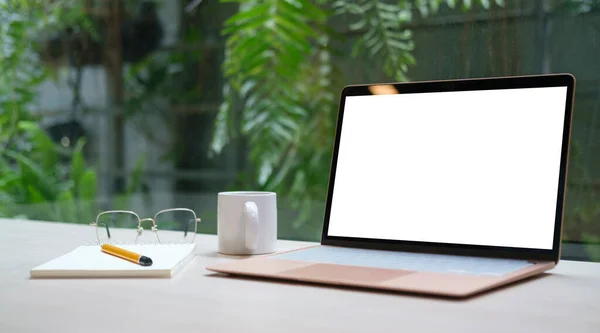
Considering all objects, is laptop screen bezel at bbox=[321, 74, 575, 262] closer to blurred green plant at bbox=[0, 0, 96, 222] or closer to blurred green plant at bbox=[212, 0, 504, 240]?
blurred green plant at bbox=[212, 0, 504, 240]

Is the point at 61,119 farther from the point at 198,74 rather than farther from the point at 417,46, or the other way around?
the point at 417,46

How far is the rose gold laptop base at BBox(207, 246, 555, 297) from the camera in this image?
65 cm

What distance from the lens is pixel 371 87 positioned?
977 mm

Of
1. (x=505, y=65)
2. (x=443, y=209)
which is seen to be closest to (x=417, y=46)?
(x=505, y=65)

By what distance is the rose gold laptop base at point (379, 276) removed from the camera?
654mm

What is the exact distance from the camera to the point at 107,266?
0.80m

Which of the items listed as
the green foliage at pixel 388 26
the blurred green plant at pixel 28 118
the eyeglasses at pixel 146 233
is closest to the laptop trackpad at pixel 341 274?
the eyeglasses at pixel 146 233

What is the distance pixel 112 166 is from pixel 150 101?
9.9 inches

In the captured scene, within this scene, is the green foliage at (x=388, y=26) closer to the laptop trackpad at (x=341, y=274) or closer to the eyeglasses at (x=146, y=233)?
the eyeglasses at (x=146, y=233)

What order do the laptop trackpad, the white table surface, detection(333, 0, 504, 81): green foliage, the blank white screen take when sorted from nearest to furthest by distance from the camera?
the white table surface < the laptop trackpad < the blank white screen < detection(333, 0, 504, 81): green foliage

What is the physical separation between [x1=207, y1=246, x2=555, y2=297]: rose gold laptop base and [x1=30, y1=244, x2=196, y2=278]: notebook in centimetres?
6

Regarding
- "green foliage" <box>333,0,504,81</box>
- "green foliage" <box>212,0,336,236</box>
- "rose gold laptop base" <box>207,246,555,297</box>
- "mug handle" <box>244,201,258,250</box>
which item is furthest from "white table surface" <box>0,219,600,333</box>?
"green foliage" <box>212,0,336,236</box>

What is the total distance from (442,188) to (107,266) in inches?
16.6

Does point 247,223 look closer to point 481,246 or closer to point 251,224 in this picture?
point 251,224
